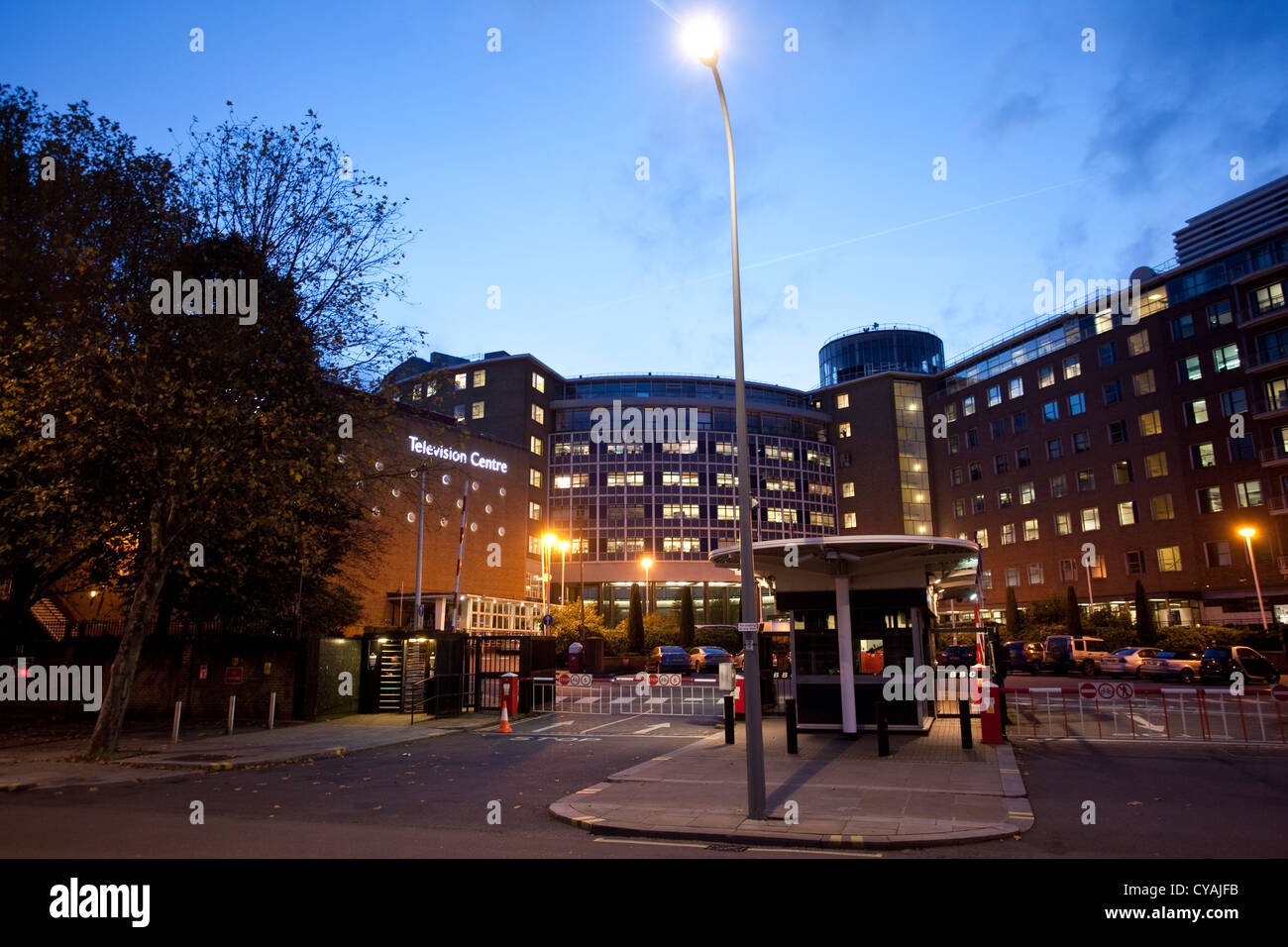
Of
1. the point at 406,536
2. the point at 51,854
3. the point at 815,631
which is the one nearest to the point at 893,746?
Result: the point at 815,631

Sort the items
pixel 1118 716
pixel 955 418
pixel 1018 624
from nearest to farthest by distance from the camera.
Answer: pixel 1118 716, pixel 1018 624, pixel 955 418

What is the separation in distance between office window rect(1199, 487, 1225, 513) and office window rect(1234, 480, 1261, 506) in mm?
1152

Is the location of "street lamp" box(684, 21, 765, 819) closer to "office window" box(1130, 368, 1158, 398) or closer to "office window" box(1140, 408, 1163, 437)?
"office window" box(1140, 408, 1163, 437)

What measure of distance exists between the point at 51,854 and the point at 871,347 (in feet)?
387

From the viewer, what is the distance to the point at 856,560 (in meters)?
17.0

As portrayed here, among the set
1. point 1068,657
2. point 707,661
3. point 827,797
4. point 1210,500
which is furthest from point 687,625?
point 827,797


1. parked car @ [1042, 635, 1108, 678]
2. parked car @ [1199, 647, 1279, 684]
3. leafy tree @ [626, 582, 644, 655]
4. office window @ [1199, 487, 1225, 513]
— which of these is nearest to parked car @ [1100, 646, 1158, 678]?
parked car @ [1042, 635, 1108, 678]

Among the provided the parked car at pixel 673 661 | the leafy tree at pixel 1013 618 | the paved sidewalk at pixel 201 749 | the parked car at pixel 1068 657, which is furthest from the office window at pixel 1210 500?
the paved sidewalk at pixel 201 749

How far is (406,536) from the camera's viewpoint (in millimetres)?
53312

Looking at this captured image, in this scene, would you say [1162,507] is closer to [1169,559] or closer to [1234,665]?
[1169,559]

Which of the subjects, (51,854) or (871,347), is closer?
(51,854)

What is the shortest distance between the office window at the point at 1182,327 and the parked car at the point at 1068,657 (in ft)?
93.7

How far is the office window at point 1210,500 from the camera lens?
5259 cm
